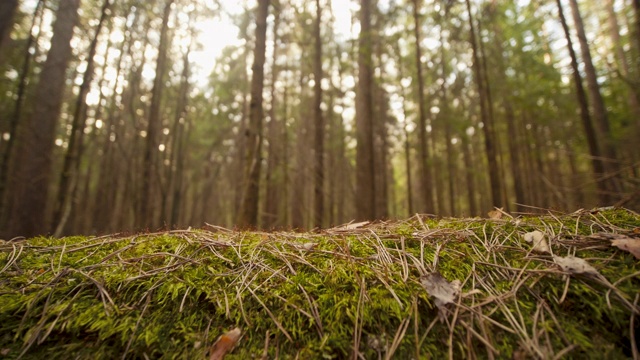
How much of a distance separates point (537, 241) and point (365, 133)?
695cm

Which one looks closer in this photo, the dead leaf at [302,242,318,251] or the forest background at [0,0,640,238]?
the dead leaf at [302,242,318,251]

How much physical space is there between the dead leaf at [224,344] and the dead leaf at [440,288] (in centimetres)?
81

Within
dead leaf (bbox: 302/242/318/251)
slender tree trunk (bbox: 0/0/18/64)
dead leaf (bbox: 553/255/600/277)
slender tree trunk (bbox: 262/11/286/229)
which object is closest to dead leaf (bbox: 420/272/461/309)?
dead leaf (bbox: 553/255/600/277)

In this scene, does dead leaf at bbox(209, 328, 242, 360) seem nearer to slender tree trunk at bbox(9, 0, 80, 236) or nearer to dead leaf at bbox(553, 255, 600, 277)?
dead leaf at bbox(553, 255, 600, 277)

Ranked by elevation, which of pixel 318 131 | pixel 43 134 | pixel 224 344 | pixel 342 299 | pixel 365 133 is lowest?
pixel 224 344

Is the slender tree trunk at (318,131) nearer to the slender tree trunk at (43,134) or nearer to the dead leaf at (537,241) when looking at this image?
the slender tree trunk at (43,134)

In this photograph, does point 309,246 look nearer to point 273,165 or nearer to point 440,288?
point 440,288

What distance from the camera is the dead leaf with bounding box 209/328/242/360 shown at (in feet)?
3.53

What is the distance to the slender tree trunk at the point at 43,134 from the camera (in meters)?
6.22

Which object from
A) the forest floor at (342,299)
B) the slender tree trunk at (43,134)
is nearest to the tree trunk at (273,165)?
the slender tree trunk at (43,134)

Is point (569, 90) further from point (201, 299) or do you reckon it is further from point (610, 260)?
point (201, 299)

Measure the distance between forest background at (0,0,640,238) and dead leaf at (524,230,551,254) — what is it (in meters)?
0.99

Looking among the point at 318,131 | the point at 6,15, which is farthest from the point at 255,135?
the point at 6,15

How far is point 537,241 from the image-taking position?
1.48m
